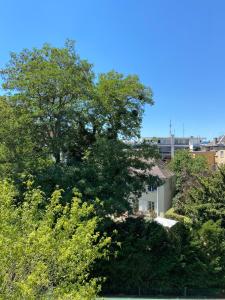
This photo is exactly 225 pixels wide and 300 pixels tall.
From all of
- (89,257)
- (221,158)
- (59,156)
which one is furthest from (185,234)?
(221,158)

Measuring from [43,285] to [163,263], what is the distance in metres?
13.5

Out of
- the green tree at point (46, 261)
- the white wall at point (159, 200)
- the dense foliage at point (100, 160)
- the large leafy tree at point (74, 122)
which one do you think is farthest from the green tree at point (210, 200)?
the white wall at point (159, 200)

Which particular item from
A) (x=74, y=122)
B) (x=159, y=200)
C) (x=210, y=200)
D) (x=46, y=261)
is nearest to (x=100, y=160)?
(x=74, y=122)

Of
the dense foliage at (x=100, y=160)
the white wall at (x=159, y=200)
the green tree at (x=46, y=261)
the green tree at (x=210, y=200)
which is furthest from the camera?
the white wall at (x=159, y=200)

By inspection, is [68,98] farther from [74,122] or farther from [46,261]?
[46,261]

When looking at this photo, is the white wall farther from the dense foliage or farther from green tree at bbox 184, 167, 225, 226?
the dense foliage

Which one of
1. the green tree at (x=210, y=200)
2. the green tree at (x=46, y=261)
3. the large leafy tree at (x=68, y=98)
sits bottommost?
the green tree at (x=46, y=261)

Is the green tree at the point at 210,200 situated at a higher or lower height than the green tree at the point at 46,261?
higher

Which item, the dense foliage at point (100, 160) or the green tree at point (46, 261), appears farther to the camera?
the dense foliage at point (100, 160)

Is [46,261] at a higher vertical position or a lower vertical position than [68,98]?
lower

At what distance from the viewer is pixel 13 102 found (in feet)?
57.5

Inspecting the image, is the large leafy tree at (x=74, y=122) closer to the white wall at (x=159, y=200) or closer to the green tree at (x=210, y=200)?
the green tree at (x=210, y=200)

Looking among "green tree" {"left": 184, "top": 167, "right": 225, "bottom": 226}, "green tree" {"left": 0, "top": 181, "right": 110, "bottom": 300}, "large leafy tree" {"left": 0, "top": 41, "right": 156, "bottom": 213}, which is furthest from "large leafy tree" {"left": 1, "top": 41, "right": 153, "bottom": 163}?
"green tree" {"left": 0, "top": 181, "right": 110, "bottom": 300}

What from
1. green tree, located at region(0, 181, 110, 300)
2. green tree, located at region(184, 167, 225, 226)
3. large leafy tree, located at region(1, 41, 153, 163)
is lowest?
green tree, located at region(0, 181, 110, 300)
